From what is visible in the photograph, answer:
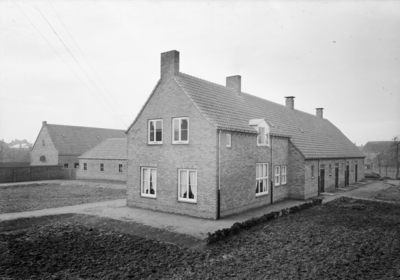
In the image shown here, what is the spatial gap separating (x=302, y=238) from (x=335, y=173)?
66.6ft

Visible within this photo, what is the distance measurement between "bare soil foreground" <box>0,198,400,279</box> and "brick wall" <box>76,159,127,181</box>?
2322 cm

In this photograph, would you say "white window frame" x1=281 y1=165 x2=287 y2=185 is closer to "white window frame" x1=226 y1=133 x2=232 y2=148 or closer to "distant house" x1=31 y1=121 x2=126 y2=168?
"white window frame" x1=226 y1=133 x2=232 y2=148

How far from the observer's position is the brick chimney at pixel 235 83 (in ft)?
77.7

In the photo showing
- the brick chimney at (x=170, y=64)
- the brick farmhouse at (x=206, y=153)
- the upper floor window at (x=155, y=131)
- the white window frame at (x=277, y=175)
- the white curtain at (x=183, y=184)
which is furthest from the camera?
the white window frame at (x=277, y=175)

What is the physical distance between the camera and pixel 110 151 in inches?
1603

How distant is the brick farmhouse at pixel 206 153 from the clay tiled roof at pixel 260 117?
0.34 ft

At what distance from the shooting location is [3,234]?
13086mm

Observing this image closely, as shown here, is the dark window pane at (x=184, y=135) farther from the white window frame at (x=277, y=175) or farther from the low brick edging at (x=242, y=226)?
the white window frame at (x=277, y=175)

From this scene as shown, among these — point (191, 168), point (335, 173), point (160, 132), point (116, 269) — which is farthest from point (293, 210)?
point (335, 173)

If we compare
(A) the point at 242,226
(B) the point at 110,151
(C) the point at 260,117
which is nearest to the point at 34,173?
(B) the point at 110,151

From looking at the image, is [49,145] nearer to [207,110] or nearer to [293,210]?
[207,110]

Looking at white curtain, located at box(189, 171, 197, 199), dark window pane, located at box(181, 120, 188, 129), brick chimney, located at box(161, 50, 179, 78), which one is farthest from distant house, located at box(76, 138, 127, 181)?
white curtain, located at box(189, 171, 197, 199)

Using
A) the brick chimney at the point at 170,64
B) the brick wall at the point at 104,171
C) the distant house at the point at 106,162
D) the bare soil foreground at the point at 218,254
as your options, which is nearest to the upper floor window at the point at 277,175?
the bare soil foreground at the point at 218,254

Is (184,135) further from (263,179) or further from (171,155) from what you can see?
(263,179)
